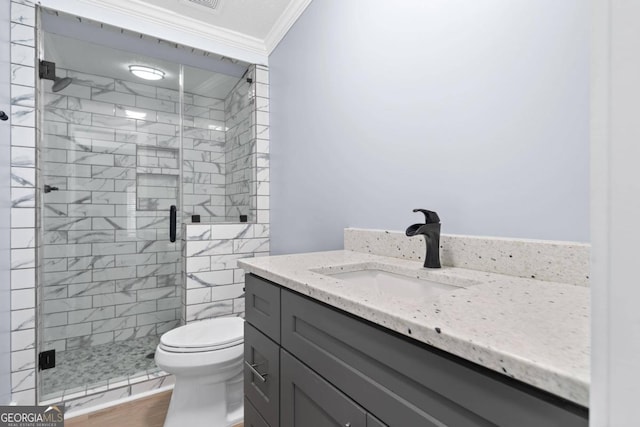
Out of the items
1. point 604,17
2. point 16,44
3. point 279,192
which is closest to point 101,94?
point 16,44

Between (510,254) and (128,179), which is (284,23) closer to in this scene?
(128,179)

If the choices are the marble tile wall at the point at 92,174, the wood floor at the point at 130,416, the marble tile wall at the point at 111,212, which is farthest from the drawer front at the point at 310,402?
the marble tile wall at the point at 111,212

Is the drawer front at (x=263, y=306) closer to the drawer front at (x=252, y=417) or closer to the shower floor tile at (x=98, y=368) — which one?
the drawer front at (x=252, y=417)

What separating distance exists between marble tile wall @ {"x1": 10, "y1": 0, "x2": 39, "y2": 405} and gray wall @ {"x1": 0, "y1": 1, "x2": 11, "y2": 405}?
3cm

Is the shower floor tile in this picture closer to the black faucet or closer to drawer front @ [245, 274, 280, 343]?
drawer front @ [245, 274, 280, 343]

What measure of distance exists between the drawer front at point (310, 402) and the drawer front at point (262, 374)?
0.05 metres

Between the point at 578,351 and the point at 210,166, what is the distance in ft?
9.30

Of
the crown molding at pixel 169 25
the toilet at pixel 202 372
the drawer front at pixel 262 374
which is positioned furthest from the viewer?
the crown molding at pixel 169 25

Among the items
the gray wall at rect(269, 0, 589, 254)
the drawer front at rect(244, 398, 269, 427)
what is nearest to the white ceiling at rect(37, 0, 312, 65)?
the gray wall at rect(269, 0, 589, 254)

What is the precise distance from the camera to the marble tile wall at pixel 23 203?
69.7 inches

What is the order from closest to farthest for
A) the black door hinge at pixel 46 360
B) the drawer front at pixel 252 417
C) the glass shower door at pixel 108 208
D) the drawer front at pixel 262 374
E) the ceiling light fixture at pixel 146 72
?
the drawer front at pixel 262 374 → the drawer front at pixel 252 417 → the black door hinge at pixel 46 360 → the glass shower door at pixel 108 208 → the ceiling light fixture at pixel 146 72

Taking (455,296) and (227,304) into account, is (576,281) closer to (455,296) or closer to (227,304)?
(455,296)

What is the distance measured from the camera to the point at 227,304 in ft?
7.68

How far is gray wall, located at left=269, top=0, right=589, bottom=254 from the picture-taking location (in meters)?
0.86
